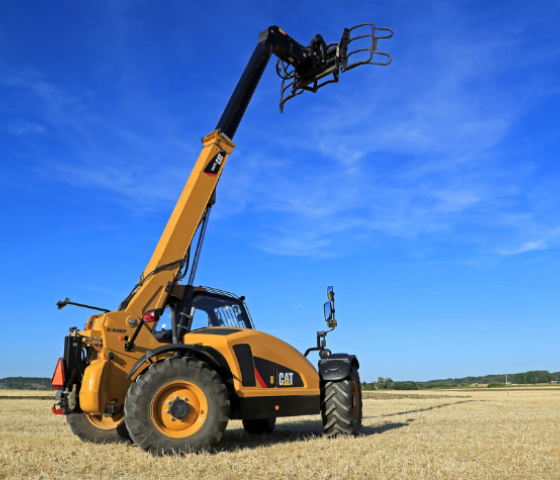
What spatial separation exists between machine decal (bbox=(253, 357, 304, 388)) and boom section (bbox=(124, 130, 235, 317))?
72.4 inches

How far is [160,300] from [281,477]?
3529mm

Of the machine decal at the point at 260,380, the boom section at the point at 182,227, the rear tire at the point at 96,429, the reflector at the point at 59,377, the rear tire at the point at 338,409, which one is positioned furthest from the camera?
the rear tire at the point at 338,409

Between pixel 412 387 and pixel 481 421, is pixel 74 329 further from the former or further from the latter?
Answer: pixel 412 387

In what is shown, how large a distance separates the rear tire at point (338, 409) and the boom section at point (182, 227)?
3.35 meters

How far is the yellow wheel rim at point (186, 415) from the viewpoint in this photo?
6708 millimetres

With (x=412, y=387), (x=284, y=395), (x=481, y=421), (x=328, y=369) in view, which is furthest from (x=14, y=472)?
(x=412, y=387)

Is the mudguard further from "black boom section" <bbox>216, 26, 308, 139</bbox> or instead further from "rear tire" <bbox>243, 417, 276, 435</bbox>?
"black boom section" <bbox>216, 26, 308, 139</bbox>

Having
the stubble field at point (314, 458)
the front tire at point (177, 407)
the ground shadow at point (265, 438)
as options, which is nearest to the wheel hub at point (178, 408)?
the front tire at point (177, 407)

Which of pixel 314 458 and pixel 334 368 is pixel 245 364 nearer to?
pixel 314 458

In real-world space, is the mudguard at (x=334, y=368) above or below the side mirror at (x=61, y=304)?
below

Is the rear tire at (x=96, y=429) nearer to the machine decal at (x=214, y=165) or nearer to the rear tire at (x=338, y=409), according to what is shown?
the rear tire at (x=338, y=409)

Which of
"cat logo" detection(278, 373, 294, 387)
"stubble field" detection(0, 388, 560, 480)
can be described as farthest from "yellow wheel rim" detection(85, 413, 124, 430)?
"cat logo" detection(278, 373, 294, 387)

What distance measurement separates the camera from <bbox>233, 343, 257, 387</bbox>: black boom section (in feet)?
24.6

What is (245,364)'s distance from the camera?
7559 mm
